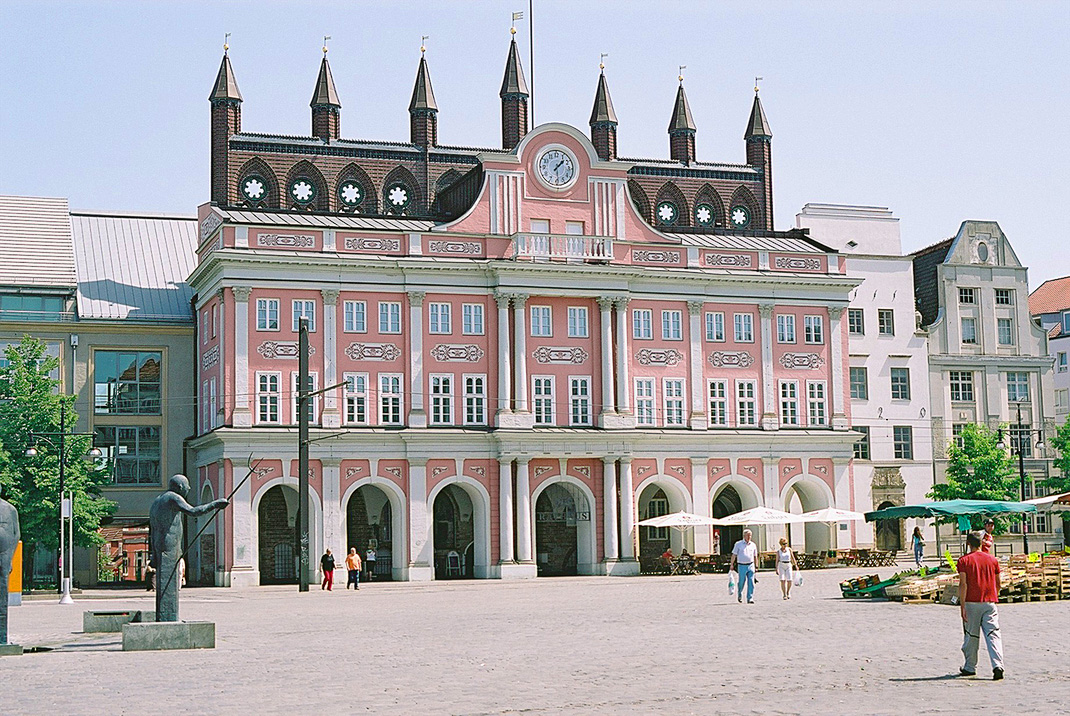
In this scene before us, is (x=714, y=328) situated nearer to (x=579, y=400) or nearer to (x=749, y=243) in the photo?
(x=749, y=243)

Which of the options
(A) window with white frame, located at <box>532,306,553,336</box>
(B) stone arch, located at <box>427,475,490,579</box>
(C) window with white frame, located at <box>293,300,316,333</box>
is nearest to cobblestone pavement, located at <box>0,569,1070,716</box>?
(B) stone arch, located at <box>427,475,490,579</box>

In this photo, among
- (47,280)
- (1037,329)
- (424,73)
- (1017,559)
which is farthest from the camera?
(1037,329)

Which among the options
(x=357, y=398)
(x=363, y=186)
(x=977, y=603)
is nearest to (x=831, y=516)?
(x=357, y=398)

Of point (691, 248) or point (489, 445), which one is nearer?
point (489, 445)

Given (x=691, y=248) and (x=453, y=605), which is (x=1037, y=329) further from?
(x=453, y=605)

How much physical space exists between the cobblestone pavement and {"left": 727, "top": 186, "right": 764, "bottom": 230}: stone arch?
1822 inches

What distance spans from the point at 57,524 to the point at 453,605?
→ 2341cm

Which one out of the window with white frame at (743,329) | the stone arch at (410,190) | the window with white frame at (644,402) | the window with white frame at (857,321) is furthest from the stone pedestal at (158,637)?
the window with white frame at (857,321)

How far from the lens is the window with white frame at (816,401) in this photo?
70875 mm

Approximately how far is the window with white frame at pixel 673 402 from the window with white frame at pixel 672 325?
79.5 inches

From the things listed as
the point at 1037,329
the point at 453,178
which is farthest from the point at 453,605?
the point at 1037,329

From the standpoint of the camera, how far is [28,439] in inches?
2291

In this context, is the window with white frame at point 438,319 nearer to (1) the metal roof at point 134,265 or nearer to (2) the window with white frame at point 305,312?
(2) the window with white frame at point 305,312

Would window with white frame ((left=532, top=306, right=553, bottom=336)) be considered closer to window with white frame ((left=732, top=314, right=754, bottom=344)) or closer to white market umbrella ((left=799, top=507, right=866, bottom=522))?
window with white frame ((left=732, top=314, right=754, bottom=344))
